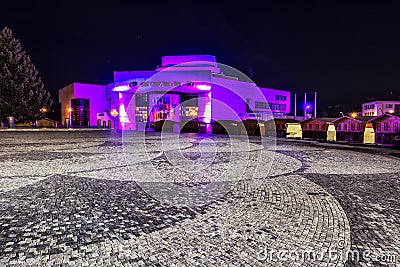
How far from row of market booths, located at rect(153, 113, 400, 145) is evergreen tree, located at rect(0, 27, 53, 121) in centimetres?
1772

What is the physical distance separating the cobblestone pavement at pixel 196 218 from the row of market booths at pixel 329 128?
11.5m

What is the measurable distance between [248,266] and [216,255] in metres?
0.36

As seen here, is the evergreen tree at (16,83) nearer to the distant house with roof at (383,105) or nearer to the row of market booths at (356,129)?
the row of market booths at (356,129)

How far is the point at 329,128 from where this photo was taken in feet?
64.8

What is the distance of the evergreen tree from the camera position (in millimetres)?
29109

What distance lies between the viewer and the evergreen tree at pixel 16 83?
1146 inches

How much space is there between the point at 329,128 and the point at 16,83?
3195 centimetres

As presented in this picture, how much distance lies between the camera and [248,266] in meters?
2.57

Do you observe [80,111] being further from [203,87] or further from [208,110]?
[208,110]

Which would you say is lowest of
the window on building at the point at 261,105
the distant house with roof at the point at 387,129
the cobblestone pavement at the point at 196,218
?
the cobblestone pavement at the point at 196,218

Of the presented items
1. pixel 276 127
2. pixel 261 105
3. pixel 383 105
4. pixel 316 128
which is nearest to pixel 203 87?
pixel 276 127

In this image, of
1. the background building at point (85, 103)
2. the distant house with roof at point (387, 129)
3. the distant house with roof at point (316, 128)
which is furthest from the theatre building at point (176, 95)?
the distant house with roof at point (387, 129)

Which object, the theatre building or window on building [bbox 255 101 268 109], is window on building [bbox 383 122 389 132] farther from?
window on building [bbox 255 101 268 109]

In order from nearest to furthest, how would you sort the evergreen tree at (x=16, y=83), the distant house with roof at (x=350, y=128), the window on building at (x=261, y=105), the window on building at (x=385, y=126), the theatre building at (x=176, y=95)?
the window on building at (x=385, y=126), the distant house with roof at (x=350, y=128), the evergreen tree at (x=16, y=83), the theatre building at (x=176, y=95), the window on building at (x=261, y=105)
